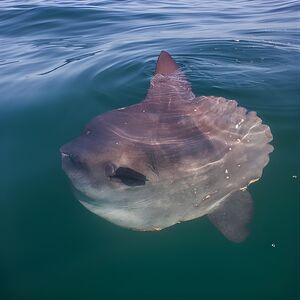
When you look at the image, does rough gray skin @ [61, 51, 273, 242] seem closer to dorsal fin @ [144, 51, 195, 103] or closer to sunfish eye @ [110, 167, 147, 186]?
sunfish eye @ [110, 167, 147, 186]

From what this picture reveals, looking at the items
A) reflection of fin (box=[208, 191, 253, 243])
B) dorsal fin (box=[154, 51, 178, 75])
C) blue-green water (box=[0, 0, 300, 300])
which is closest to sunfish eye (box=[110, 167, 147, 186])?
blue-green water (box=[0, 0, 300, 300])

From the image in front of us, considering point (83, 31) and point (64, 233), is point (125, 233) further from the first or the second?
point (83, 31)

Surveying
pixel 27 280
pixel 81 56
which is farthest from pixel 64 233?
pixel 81 56

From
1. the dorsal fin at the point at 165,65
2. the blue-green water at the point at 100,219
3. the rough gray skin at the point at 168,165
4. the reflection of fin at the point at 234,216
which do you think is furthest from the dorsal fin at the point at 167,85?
the reflection of fin at the point at 234,216

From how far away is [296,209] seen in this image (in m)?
4.03

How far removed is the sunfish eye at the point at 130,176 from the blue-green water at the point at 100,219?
560 mm

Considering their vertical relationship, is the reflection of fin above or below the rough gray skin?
below

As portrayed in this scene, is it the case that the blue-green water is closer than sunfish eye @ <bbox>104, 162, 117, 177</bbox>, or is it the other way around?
the blue-green water

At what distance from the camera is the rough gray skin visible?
3.88 meters

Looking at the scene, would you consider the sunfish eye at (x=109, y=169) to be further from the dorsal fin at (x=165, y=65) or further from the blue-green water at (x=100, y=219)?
the dorsal fin at (x=165, y=65)

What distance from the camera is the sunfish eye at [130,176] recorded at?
3.96m

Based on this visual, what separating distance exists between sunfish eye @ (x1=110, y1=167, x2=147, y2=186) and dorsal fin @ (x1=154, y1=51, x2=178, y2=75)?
8.13 ft

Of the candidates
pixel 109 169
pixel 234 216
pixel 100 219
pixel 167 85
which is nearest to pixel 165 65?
pixel 167 85

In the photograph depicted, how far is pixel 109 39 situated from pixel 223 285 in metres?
8.60
